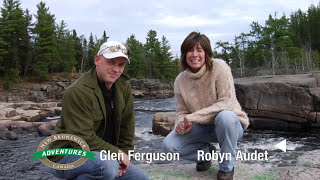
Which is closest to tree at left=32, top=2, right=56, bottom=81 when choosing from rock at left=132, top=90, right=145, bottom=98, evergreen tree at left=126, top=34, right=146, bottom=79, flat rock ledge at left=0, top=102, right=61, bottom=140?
rock at left=132, top=90, right=145, bottom=98

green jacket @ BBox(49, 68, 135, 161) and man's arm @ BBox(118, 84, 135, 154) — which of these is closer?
green jacket @ BBox(49, 68, 135, 161)

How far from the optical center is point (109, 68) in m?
2.42

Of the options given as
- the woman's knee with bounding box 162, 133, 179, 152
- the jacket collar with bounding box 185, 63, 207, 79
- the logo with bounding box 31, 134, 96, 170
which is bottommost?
the woman's knee with bounding box 162, 133, 179, 152

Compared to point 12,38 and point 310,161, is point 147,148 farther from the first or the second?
point 12,38

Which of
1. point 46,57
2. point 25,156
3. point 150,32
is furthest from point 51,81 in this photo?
point 25,156

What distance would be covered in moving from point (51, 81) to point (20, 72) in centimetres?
514

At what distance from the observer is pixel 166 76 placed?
53.1m

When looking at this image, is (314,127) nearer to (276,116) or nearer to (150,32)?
(276,116)

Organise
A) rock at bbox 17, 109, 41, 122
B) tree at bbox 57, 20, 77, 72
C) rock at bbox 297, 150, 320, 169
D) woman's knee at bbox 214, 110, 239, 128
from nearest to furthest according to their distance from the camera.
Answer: woman's knee at bbox 214, 110, 239, 128, rock at bbox 297, 150, 320, 169, rock at bbox 17, 109, 41, 122, tree at bbox 57, 20, 77, 72

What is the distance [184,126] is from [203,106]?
318 millimetres

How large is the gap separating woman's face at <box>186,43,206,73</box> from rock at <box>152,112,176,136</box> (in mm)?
8315

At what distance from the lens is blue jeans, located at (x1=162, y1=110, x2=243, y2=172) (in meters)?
2.91

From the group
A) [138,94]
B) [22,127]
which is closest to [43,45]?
[138,94]

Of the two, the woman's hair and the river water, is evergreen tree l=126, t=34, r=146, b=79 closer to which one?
the river water
